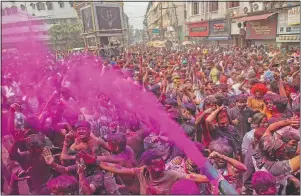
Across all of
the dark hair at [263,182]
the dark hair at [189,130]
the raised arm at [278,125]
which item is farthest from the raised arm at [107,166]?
the raised arm at [278,125]

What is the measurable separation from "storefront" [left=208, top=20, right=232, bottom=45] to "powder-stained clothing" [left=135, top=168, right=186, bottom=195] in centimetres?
2145

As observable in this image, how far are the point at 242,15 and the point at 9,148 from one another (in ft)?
65.2

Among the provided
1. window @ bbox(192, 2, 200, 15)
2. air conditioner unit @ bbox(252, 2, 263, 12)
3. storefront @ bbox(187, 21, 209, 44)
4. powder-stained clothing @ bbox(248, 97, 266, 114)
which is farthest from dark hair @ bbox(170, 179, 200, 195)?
window @ bbox(192, 2, 200, 15)

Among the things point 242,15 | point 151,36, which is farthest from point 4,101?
point 151,36

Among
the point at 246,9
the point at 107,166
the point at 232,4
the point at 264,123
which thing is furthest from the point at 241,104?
the point at 232,4

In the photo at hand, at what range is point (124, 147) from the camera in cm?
287

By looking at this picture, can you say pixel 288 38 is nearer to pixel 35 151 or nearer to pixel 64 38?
pixel 35 151

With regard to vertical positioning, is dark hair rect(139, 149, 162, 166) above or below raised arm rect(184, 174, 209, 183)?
above

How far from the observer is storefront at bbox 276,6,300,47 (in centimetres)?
1390

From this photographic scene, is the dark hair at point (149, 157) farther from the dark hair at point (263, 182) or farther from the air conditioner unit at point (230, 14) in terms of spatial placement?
the air conditioner unit at point (230, 14)

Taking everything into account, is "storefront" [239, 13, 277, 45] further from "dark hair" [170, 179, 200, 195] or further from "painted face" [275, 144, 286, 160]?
"dark hair" [170, 179, 200, 195]

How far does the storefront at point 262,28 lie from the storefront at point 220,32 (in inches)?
143

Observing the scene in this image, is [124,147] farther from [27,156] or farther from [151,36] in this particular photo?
[151,36]

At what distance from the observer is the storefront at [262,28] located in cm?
1629
